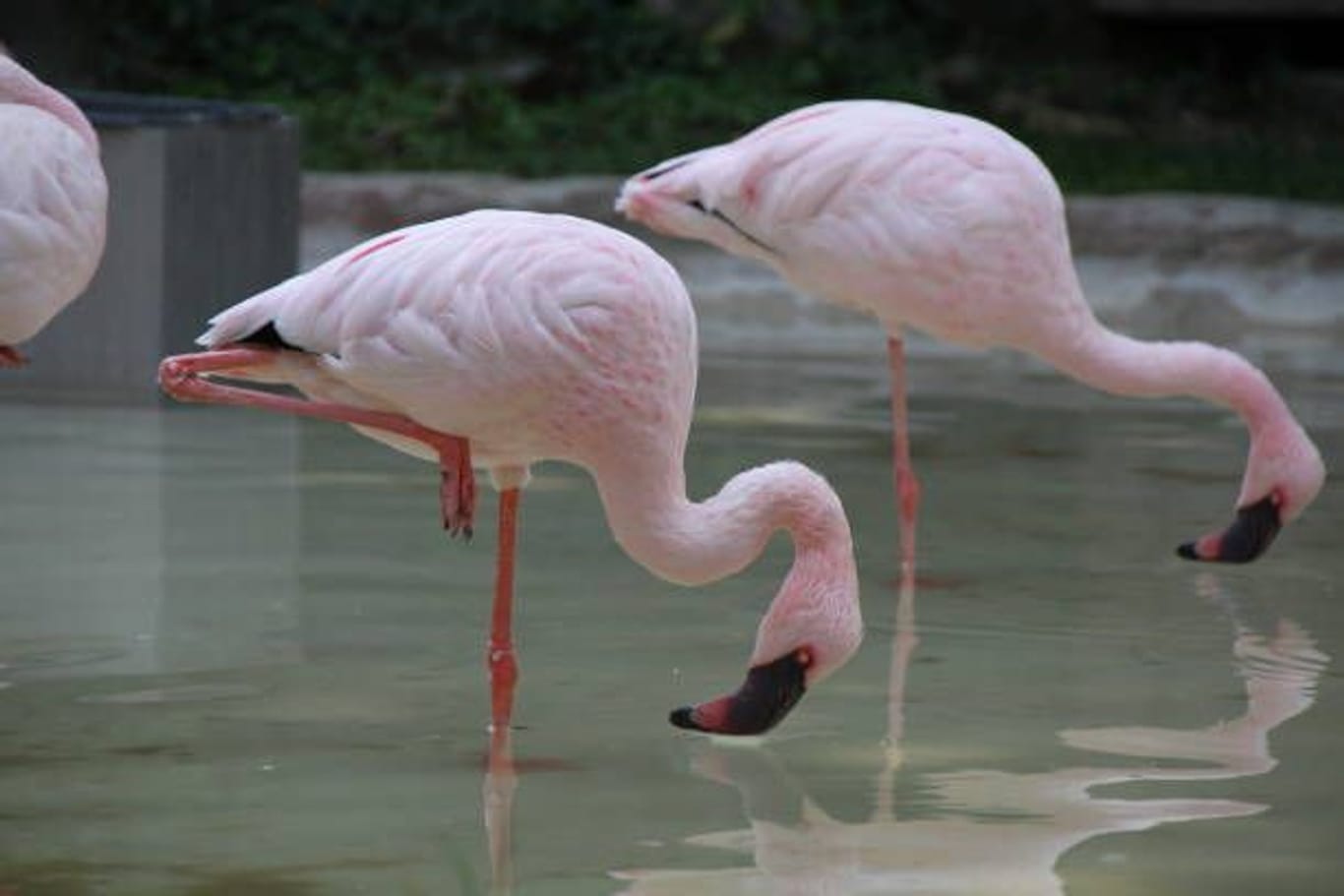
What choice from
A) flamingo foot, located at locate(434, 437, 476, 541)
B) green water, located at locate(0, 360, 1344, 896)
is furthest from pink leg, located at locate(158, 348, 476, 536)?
green water, located at locate(0, 360, 1344, 896)

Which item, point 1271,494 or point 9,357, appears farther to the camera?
point 1271,494

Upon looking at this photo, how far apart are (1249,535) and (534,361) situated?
1.90 m

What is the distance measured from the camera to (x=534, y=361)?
15.0 ft

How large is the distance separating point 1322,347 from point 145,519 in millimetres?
4857

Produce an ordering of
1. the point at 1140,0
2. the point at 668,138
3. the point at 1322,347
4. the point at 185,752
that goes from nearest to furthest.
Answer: the point at 185,752 → the point at 1322,347 → the point at 668,138 → the point at 1140,0

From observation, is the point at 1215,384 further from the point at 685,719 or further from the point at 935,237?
the point at 685,719

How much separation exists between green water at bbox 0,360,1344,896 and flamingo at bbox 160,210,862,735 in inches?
13.7

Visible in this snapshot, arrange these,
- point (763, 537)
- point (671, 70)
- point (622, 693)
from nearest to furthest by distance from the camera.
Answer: point (763, 537) → point (622, 693) → point (671, 70)

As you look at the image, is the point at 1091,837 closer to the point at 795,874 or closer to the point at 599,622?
the point at 795,874

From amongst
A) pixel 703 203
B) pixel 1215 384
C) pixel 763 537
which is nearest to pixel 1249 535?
pixel 1215 384

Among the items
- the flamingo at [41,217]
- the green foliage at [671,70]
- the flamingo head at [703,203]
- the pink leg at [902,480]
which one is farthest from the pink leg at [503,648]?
the green foliage at [671,70]

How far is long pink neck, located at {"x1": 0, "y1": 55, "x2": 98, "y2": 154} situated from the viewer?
216 inches

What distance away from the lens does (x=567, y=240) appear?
15.3 feet

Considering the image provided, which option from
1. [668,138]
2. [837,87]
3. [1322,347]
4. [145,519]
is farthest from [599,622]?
[837,87]
